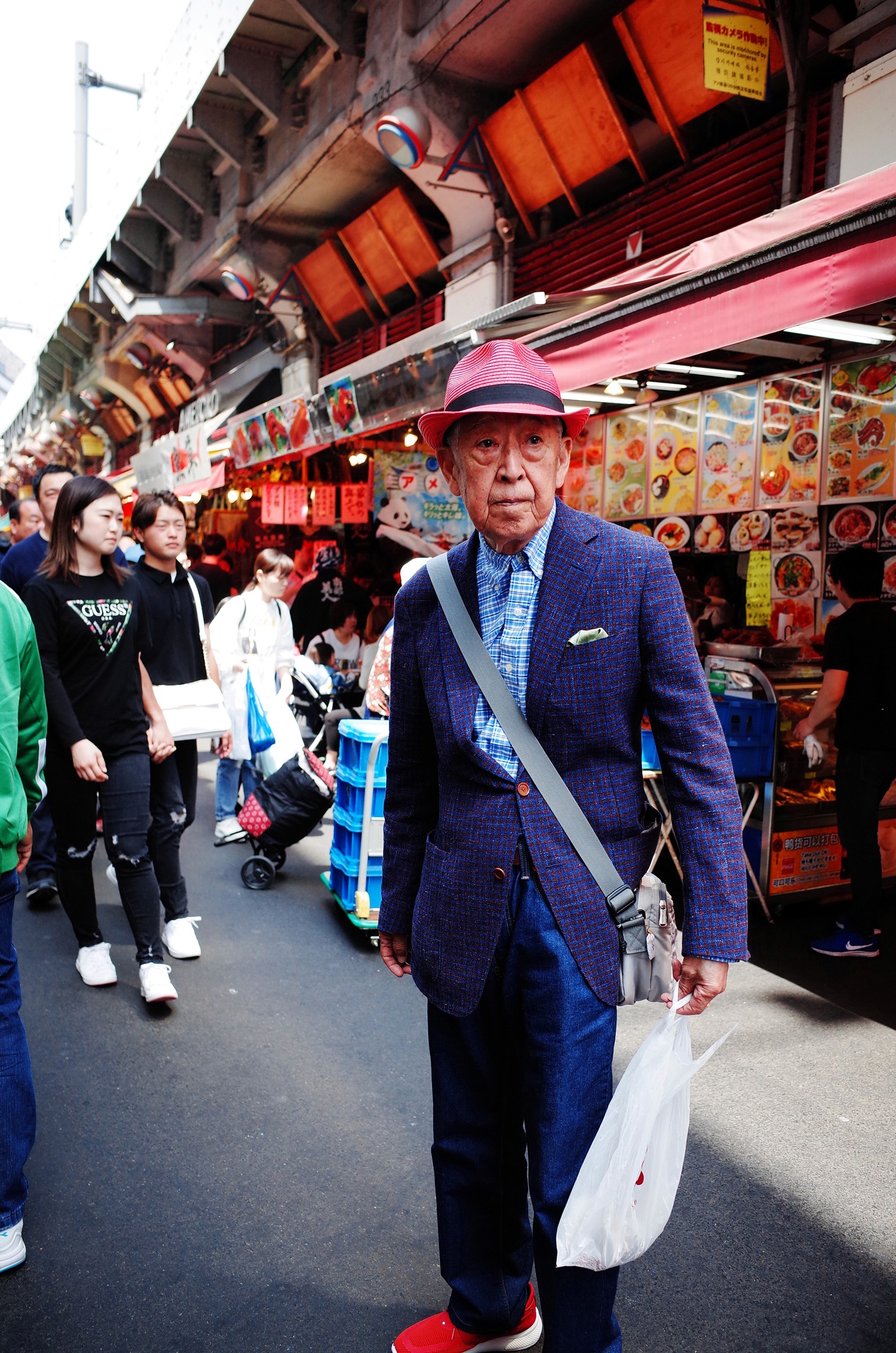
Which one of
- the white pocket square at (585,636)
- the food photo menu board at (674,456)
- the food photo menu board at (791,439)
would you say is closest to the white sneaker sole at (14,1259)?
the white pocket square at (585,636)

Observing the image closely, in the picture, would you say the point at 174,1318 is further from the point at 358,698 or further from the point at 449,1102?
the point at 358,698

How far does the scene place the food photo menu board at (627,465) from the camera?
777 cm

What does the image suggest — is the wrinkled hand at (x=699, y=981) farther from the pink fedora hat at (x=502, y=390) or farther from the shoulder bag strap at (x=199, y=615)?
the shoulder bag strap at (x=199, y=615)

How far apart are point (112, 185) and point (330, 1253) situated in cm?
1848

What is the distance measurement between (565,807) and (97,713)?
2872 mm

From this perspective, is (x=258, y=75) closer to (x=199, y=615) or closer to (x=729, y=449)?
(x=729, y=449)

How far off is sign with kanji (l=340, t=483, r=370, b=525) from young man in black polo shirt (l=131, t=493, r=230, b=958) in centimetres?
610

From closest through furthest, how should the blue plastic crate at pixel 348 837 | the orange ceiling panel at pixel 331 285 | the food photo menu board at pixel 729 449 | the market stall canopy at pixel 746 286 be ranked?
the market stall canopy at pixel 746 286 < the blue plastic crate at pixel 348 837 < the food photo menu board at pixel 729 449 < the orange ceiling panel at pixel 331 285

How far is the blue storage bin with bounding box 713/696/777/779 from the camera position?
5.37 m

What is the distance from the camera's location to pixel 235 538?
17.2 metres

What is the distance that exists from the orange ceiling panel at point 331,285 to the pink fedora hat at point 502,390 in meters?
10.5

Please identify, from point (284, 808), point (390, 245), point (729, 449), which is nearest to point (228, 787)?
point (284, 808)

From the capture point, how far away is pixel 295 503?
1193 centimetres

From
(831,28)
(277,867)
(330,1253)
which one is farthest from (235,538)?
(330,1253)
